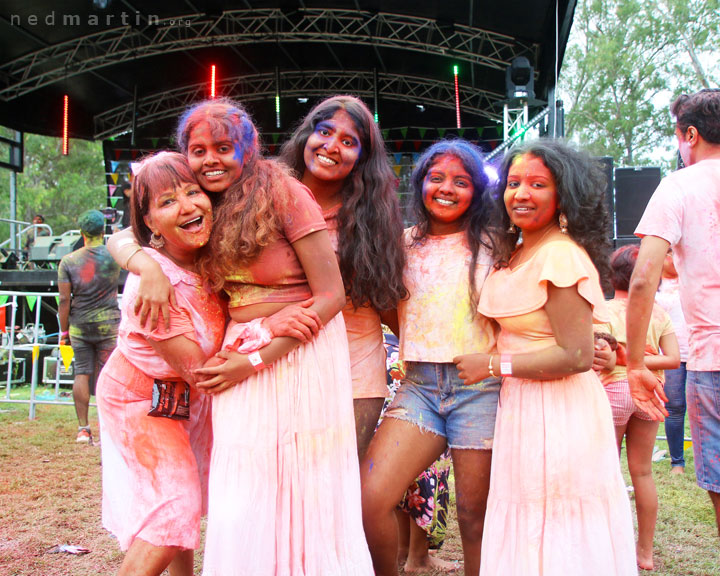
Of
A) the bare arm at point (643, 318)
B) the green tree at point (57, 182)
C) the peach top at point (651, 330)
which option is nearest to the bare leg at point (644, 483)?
the peach top at point (651, 330)

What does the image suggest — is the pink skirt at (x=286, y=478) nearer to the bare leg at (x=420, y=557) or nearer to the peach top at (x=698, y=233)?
the bare leg at (x=420, y=557)

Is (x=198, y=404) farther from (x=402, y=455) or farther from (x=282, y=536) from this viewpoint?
(x=402, y=455)

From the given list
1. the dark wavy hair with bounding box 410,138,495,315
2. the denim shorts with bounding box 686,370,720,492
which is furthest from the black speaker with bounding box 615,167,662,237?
the dark wavy hair with bounding box 410,138,495,315

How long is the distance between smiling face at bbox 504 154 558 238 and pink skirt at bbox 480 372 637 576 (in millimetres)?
597

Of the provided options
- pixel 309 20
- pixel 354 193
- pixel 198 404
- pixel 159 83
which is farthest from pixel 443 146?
pixel 159 83

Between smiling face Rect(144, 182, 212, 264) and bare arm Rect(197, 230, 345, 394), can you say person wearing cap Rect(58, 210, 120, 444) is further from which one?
bare arm Rect(197, 230, 345, 394)

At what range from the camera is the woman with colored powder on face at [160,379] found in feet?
6.80

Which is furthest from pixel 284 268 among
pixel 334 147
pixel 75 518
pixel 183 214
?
pixel 75 518

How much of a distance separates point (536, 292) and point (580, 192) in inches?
16.5

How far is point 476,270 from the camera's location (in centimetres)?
250

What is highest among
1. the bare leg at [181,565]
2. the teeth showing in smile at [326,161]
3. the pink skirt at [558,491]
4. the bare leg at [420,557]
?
the teeth showing in smile at [326,161]

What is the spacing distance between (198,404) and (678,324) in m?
4.46

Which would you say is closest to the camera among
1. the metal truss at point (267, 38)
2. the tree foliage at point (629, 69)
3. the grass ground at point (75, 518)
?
the grass ground at point (75, 518)

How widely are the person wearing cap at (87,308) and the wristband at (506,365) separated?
4.97 metres
